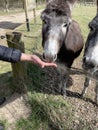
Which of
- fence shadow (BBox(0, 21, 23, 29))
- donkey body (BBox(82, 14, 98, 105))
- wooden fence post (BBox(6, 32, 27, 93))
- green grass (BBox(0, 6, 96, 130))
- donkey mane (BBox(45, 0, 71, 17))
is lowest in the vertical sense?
fence shadow (BBox(0, 21, 23, 29))

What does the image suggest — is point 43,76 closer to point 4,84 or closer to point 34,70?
point 34,70

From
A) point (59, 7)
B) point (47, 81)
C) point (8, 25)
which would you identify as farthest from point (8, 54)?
point (8, 25)

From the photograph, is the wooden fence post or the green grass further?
the wooden fence post

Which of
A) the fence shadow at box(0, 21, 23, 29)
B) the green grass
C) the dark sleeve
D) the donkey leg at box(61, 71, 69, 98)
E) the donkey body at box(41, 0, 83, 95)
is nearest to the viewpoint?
the dark sleeve

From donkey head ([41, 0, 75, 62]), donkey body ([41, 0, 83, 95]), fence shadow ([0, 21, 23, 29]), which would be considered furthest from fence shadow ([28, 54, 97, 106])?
fence shadow ([0, 21, 23, 29])

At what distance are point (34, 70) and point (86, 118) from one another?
1747 mm

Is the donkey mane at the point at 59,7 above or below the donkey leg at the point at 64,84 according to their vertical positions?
above

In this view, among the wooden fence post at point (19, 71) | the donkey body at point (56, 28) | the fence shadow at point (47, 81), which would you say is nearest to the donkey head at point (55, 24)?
the donkey body at point (56, 28)

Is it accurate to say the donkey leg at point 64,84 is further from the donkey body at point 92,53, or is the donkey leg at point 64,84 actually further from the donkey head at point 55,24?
the donkey body at point 92,53

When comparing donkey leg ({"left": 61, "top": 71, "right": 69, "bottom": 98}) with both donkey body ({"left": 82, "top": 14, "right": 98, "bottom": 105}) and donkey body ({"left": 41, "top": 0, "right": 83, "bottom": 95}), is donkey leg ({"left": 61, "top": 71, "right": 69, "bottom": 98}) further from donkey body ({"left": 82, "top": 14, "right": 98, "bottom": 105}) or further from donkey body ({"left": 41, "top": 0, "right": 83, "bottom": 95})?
donkey body ({"left": 82, "top": 14, "right": 98, "bottom": 105})

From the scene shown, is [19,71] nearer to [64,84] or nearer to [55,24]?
[64,84]

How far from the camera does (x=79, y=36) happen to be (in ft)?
16.6

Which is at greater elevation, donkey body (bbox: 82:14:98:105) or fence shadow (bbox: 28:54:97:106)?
donkey body (bbox: 82:14:98:105)

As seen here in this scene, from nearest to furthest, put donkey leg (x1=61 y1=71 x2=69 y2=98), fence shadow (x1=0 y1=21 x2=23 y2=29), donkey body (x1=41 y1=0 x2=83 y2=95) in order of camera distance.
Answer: donkey body (x1=41 y1=0 x2=83 y2=95) < donkey leg (x1=61 y1=71 x2=69 y2=98) < fence shadow (x1=0 y1=21 x2=23 y2=29)
